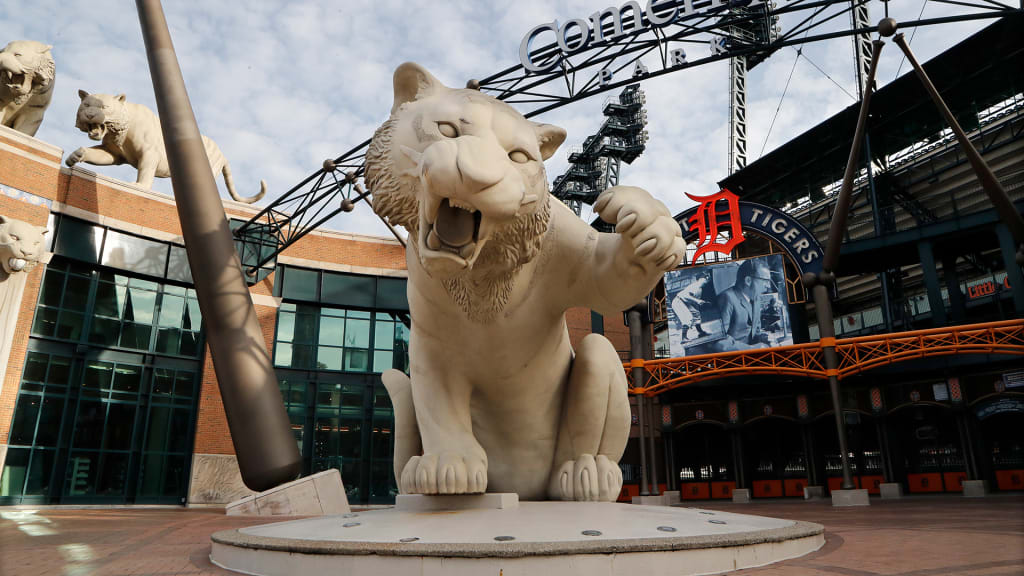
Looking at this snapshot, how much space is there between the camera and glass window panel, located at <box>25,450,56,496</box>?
12.9 m

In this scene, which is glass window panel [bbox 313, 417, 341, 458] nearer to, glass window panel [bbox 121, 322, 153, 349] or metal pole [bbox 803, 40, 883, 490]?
glass window panel [bbox 121, 322, 153, 349]

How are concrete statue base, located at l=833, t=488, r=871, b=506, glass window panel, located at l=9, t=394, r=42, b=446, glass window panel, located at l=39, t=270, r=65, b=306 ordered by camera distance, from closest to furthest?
concrete statue base, located at l=833, t=488, r=871, b=506 < glass window panel, located at l=9, t=394, r=42, b=446 < glass window panel, located at l=39, t=270, r=65, b=306

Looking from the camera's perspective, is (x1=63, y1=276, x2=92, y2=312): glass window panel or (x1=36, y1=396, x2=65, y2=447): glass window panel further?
(x1=63, y1=276, x2=92, y2=312): glass window panel

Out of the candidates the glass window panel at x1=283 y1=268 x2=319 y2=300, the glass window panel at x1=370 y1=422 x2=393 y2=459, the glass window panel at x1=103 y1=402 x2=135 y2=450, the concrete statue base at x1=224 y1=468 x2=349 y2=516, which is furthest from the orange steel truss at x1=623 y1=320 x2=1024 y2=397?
the glass window panel at x1=103 y1=402 x2=135 y2=450

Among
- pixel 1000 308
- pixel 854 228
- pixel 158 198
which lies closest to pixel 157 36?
pixel 158 198

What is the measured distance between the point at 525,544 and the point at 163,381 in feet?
52.7

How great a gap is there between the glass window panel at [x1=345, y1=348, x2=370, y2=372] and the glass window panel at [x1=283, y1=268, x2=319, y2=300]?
1.93 meters

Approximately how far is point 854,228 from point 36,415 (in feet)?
81.9

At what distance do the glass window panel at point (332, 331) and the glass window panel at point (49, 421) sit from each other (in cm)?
621

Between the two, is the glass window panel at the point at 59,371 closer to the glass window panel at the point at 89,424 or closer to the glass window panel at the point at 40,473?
the glass window panel at the point at 89,424

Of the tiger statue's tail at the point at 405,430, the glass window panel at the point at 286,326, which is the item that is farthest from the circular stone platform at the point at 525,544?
the glass window panel at the point at 286,326

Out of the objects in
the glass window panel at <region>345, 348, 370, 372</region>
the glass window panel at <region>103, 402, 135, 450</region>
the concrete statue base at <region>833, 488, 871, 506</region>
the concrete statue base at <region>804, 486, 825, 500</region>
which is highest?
the glass window panel at <region>345, 348, 370, 372</region>

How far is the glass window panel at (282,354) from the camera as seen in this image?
16.8m

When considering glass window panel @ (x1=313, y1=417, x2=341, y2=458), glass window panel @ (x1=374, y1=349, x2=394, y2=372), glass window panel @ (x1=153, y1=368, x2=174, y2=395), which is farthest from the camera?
glass window panel @ (x1=374, y1=349, x2=394, y2=372)
